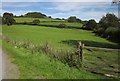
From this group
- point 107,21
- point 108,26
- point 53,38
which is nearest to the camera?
point 53,38

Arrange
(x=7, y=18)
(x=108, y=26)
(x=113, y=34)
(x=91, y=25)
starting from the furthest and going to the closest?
1. (x=91, y=25)
2. (x=108, y=26)
3. (x=7, y=18)
4. (x=113, y=34)

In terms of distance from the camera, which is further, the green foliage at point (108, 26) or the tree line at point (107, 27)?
the green foliage at point (108, 26)

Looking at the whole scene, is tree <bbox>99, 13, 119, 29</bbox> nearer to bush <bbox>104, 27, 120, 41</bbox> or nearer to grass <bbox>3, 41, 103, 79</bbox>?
bush <bbox>104, 27, 120, 41</bbox>

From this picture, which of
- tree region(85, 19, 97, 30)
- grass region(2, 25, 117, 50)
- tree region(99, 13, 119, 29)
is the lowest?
grass region(2, 25, 117, 50)

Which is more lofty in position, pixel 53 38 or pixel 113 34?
pixel 113 34

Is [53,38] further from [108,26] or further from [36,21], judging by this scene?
[36,21]

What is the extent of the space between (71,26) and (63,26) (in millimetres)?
2546

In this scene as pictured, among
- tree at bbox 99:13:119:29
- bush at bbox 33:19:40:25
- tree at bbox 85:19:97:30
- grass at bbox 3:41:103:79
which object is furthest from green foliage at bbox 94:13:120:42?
grass at bbox 3:41:103:79

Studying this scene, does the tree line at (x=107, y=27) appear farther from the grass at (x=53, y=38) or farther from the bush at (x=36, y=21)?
the bush at (x=36, y=21)

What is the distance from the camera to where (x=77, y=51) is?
534 inches

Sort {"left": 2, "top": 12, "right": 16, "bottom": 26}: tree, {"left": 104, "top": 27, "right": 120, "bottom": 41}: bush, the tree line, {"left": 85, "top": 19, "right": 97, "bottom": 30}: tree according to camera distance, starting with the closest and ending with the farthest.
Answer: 1. {"left": 2, "top": 12, "right": 16, "bottom": 26}: tree
2. {"left": 104, "top": 27, "right": 120, "bottom": 41}: bush
3. the tree line
4. {"left": 85, "top": 19, "right": 97, "bottom": 30}: tree

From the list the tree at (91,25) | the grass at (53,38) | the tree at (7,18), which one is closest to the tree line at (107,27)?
the tree at (91,25)

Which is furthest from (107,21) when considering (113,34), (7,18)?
(7,18)

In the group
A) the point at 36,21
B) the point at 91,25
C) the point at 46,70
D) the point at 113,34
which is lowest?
the point at 113,34
